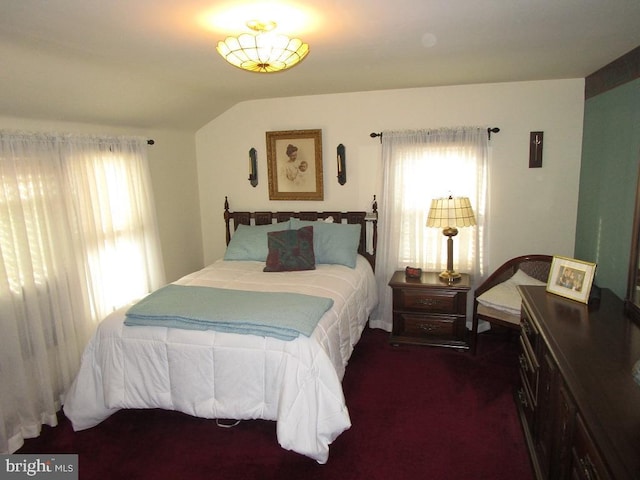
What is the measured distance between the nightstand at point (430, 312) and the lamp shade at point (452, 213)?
1.64ft

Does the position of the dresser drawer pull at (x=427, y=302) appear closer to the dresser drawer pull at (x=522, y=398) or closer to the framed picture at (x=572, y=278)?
the dresser drawer pull at (x=522, y=398)

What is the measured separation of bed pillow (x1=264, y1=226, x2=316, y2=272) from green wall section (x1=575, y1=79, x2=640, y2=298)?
209 centimetres

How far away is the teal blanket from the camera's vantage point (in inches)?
90.9

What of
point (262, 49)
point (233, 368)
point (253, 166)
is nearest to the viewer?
point (262, 49)

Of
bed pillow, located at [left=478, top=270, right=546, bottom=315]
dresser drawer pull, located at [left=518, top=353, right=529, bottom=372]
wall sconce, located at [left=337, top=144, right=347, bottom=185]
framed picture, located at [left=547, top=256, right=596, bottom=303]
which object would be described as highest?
wall sconce, located at [left=337, top=144, right=347, bottom=185]

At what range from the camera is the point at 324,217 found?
4113 millimetres

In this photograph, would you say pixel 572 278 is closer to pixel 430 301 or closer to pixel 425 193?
pixel 430 301

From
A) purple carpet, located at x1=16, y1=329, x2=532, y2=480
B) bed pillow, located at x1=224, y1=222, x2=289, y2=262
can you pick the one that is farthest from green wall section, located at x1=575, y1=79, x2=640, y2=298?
bed pillow, located at x1=224, y1=222, x2=289, y2=262

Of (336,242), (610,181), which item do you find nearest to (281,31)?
(336,242)

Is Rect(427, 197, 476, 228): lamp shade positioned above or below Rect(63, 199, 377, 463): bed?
above

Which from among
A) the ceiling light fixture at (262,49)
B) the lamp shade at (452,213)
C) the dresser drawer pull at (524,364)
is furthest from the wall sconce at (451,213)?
the ceiling light fixture at (262,49)

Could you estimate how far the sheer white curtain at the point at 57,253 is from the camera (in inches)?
97.7

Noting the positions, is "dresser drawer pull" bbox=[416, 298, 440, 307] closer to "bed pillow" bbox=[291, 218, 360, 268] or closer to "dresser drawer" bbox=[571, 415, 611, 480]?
"bed pillow" bbox=[291, 218, 360, 268]

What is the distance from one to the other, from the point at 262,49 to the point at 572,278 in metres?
2.02
